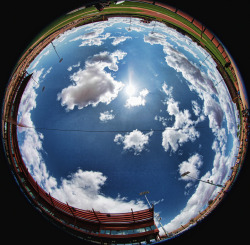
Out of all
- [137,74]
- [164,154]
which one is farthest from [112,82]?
[164,154]

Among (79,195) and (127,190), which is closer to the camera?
(79,195)

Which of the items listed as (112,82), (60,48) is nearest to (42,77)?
(60,48)

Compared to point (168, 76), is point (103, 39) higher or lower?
higher

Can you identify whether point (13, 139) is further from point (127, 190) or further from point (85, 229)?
point (127, 190)

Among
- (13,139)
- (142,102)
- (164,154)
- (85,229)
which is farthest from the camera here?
(164,154)

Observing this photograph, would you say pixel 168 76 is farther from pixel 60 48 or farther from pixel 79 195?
pixel 79 195

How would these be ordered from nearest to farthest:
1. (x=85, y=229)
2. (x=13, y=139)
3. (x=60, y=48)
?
(x=13, y=139), (x=85, y=229), (x=60, y=48)

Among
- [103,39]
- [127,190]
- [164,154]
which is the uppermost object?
[103,39]

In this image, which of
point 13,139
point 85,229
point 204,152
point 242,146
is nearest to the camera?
point 242,146

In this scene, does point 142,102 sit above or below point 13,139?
above
